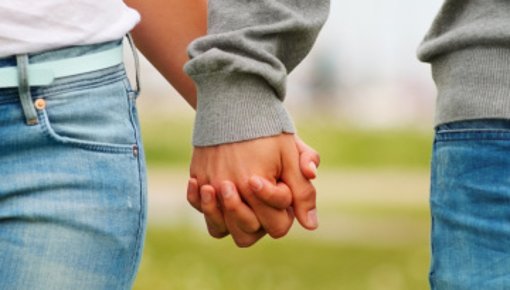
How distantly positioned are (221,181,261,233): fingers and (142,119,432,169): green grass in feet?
48.0

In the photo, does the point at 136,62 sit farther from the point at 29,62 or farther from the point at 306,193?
the point at 306,193

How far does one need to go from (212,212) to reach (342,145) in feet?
53.7

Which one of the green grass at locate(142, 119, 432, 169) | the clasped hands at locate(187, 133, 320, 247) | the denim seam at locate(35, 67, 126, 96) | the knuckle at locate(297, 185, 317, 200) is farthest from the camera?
the green grass at locate(142, 119, 432, 169)

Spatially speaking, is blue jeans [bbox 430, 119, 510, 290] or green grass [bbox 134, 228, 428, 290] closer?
blue jeans [bbox 430, 119, 510, 290]

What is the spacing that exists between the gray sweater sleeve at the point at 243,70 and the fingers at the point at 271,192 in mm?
93

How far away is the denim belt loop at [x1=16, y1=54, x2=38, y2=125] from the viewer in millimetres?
2693

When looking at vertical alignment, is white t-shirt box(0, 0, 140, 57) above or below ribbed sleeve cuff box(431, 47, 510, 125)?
above

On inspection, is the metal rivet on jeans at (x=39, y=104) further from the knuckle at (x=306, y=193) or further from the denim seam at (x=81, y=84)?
the knuckle at (x=306, y=193)

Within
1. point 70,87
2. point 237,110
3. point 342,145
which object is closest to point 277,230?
point 237,110

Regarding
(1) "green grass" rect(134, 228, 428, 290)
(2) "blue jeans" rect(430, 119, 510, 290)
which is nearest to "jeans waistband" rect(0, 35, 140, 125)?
(2) "blue jeans" rect(430, 119, 510, 290)

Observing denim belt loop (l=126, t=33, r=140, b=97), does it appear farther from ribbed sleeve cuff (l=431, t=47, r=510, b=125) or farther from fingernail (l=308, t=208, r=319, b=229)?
ribbed sleeve cuff (l=431, t=47, r=510, b=125)

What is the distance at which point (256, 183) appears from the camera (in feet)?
9.62

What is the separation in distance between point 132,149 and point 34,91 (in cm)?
23

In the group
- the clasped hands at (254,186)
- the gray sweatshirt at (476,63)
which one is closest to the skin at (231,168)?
the clasped hands at (254,186)
